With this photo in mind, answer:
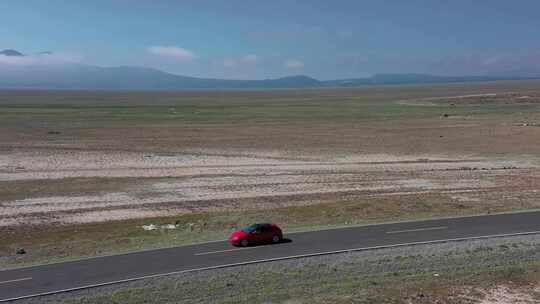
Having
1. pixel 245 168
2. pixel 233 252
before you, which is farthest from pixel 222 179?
pixel 233 252

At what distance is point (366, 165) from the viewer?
58031 mm

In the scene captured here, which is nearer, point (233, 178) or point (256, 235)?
Answer: point (256, 235)

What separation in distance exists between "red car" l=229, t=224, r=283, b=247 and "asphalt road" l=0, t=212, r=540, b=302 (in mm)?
363

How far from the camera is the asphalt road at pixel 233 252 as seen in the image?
2204 centimetres

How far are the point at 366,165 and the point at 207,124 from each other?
53016 millimetres

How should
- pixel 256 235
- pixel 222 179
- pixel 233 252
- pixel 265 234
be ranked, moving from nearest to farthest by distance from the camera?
pixel 233 252
pixel 256 235
pixel 265 234
pixel 222 179

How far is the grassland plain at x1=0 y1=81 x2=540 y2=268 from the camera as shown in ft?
109

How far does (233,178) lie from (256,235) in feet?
79.7

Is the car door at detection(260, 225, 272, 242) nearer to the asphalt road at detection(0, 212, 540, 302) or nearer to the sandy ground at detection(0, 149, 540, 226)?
the asphalt road at detection(0, 212, 540, 302)

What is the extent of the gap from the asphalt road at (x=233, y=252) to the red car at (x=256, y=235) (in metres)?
0.36

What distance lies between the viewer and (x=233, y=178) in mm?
50969

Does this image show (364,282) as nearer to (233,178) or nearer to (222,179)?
(222,179)

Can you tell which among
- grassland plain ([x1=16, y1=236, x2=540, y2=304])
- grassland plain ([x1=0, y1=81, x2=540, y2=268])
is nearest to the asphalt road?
grassland plain ([x1=16, y1=236, x2=540, y2=304])

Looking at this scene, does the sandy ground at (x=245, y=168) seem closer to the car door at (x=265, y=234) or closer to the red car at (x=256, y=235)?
the red car at (x=256, y=235)
